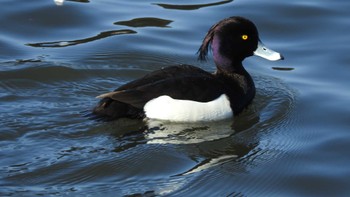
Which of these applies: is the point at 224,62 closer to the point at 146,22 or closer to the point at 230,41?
the point at 230,41

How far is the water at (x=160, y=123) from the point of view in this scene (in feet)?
23.0

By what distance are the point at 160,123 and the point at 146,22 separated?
2779 mm

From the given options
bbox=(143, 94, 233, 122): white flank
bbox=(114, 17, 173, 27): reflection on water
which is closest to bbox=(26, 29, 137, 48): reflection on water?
bbox=(114, 17, 173, 27): reflection on water

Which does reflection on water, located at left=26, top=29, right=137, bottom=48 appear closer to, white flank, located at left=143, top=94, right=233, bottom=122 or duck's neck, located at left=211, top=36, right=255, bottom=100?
duck's neck, located at left=211, top=36, right=255, bottom=100

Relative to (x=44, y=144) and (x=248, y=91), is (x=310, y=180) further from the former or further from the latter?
(x=44, y=144)

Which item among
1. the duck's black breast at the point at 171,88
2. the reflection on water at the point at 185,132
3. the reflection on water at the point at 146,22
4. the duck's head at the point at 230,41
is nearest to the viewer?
the reflection on water at the point at 185,132

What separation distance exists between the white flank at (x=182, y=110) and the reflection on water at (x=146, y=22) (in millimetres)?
2602

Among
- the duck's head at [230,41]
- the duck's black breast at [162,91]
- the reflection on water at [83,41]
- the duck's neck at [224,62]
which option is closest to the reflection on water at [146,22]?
the reflection on water at [83,41]

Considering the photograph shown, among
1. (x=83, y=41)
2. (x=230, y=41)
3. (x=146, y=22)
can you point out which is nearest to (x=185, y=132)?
(x=230, y=41)

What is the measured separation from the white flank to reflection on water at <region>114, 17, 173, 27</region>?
2.60 meters

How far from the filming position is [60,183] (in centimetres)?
684

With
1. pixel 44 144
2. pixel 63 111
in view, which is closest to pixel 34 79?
pixel 63 111

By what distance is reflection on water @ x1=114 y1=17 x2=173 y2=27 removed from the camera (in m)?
10.6

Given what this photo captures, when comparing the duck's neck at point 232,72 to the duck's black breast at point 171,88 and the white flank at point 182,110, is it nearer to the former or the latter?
the duck's black breast at point 171,88
